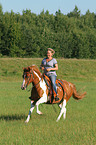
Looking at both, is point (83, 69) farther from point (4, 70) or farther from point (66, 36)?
point (66, 36)

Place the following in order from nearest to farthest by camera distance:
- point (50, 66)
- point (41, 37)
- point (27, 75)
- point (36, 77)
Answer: point (27, 75) → point (36, 77) → point (50, 66) → point (41, 37)

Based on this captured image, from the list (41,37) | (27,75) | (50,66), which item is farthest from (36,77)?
(41,37)

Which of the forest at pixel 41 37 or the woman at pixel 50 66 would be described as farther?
the forest at pixel 41 37

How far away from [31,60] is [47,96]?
137 feet

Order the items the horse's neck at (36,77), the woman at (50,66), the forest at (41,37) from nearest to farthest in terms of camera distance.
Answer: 1. the horse's neck at (36,77)
2. the woman at (50,66)
3. the forest at (41,37)

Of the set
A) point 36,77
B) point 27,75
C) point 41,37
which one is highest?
point 41,37

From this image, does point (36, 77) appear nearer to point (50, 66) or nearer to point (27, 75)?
point (27, 75)

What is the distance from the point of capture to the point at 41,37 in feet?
221

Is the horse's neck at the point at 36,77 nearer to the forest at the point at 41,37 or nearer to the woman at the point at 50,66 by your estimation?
the woman at the point at 50,66

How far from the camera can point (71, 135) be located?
8758mm

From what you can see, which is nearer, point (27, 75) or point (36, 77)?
point (27, 75)

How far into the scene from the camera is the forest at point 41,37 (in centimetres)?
6253

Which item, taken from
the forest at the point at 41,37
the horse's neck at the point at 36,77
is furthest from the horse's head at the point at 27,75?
the forest at the point at 41,37

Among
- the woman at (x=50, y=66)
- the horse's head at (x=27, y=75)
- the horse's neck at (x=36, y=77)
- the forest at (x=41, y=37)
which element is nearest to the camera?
the horse's head at (x=27, y=75)
